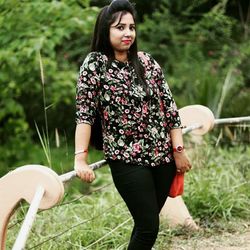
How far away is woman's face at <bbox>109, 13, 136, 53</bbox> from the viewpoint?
285 centimetres

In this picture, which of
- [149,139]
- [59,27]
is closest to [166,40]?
[59,27]

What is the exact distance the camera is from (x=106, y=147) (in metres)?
2.88

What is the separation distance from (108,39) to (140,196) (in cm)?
72

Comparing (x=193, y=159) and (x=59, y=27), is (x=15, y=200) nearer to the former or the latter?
(x=193, y=159)

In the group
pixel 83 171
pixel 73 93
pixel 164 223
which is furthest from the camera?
pixel 73 93

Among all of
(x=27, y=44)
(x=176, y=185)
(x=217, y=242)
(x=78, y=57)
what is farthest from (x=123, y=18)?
(x=78, y=57)

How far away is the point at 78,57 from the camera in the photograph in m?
10.8

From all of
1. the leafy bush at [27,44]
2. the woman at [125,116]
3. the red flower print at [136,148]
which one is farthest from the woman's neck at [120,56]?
the leafy bush at [27,44]

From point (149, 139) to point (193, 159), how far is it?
226cm

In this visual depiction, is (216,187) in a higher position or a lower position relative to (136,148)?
lower

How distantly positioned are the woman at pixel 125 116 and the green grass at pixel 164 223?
0.62 meters

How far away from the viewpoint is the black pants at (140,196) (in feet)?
9.27

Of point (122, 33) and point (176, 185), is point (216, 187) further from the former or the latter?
point (122, 33)

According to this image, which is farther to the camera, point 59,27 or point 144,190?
point 59,27
